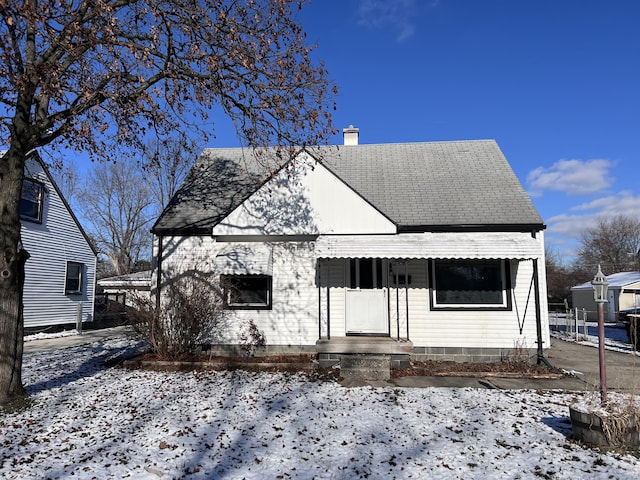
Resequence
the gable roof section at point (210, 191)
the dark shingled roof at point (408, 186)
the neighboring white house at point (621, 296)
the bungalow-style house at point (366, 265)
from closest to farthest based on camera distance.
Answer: the bungalow-style house at point (366, 265) → the dark shingled roof at point (408, 186) → the gable roof section at point (210, 191) → the neighboring white house at point (621, 296)

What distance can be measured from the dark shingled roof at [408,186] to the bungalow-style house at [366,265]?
0.19 ft

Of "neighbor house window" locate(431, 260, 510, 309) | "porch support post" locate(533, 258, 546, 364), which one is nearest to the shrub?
"neighbor house window" locate(431, 260, 510, 309)

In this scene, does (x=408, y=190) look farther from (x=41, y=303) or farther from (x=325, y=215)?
(x=41, y=303)

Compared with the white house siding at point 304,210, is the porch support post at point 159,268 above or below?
below

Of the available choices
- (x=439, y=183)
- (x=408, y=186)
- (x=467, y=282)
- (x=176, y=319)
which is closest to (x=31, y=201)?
(x=176, y=319)

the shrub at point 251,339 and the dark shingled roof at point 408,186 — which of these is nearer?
the shrub at point 251,339

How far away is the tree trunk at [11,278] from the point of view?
21.2ft

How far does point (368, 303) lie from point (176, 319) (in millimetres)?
4534

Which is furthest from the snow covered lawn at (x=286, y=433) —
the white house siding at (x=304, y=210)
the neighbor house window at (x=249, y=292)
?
the white house siding at (x=304, y=210)

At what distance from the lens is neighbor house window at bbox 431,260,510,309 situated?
1017 cm

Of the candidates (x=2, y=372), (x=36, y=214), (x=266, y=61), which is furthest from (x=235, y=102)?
(x=36, y=214)

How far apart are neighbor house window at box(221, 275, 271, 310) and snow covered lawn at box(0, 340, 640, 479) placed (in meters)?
2.66

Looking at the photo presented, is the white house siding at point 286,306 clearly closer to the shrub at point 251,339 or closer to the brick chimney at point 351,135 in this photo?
the shrub at point 251,339

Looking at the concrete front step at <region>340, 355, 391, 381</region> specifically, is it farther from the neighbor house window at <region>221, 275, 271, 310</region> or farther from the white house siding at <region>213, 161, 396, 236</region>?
the white house siding at <region>213, 161, 396, 236</region>
